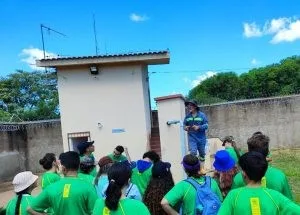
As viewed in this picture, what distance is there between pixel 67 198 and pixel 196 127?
5.44 m

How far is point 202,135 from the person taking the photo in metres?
9.88

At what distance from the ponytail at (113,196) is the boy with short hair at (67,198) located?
0.87m

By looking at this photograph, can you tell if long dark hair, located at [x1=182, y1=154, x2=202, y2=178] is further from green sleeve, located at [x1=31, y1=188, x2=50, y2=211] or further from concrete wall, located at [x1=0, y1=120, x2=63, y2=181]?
concrete wall, located at [x1=0, y1=120, x2=63, y2=181]

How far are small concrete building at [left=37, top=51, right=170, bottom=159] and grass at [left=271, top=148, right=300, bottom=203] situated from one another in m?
4.41

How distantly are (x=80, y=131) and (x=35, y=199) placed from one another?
10.1 metres

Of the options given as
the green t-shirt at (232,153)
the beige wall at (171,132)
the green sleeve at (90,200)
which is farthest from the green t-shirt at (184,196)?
the beige wall at (171,132)

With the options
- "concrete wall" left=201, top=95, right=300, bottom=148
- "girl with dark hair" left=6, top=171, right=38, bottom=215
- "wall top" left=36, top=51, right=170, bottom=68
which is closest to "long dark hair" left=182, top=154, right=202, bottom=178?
"girl with dark hair" left=6, top=171, right=38, bottom=215

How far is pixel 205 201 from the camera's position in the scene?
4.40 metres

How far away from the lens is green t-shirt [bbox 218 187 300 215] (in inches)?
131

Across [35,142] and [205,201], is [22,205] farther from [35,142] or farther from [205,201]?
[35,142]

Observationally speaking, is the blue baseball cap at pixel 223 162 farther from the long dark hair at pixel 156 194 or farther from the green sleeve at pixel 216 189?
the long dark hair at pixel 156 194

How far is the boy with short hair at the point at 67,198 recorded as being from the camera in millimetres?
4359

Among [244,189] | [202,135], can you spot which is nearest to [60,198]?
[244,189]

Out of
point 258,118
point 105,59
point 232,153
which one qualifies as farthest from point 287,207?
point 258,118
